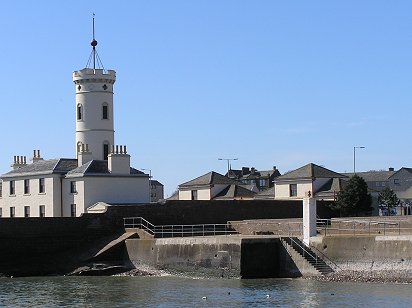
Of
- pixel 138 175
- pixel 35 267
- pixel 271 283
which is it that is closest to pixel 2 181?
pixel 138 175

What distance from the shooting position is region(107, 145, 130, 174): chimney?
217ft

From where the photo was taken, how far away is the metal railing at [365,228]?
49.4 meters

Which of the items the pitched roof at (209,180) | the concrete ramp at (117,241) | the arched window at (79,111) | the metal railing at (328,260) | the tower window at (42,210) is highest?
the arched window at (79,111)

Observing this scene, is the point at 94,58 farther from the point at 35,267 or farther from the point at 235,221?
the point at 35,267

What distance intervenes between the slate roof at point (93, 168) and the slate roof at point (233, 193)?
17677 millimetres

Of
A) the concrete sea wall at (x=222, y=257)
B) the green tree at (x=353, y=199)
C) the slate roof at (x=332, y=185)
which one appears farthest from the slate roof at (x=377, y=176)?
the concrete sea wall at (x=222, y=257)

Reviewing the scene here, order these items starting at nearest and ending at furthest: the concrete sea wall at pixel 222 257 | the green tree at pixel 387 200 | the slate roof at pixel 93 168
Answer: the concrete sea wall at pixel 222 257 < the slate roof at pixel 93 168 < the green tree at pixel 387 200

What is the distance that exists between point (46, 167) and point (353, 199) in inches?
898

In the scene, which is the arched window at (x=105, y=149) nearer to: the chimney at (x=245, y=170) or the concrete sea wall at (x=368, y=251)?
the concrete sea wall at (x=368, y=251)

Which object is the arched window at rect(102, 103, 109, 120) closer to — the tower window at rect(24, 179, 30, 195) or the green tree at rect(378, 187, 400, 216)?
the tower window at rect(24, 179, 30, 195)

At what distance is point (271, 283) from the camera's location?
1753 inches

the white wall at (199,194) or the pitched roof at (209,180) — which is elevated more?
the pitched roof at (209,180)

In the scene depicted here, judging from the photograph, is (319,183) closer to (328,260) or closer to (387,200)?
(387,200)

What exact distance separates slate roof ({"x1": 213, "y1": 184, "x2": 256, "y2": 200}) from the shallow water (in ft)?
112
